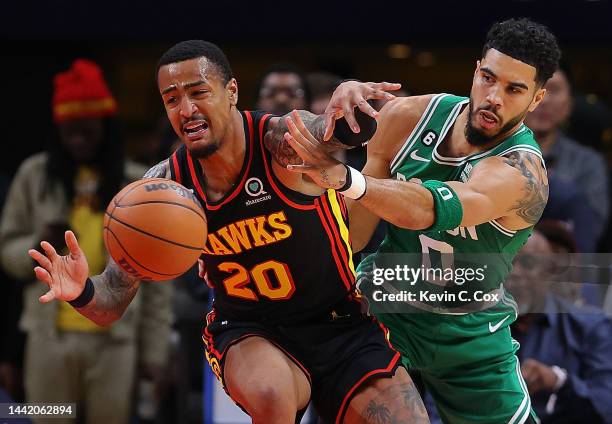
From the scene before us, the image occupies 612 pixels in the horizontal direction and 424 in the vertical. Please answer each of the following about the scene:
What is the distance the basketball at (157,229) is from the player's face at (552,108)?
2938 millimetres

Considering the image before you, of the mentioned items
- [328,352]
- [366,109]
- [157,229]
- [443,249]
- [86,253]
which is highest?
[366,109]

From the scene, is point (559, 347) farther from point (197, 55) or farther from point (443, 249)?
point (197, 55)

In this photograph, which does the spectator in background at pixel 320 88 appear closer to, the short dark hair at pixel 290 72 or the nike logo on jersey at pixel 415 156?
the short dark hair at pixel 290 72

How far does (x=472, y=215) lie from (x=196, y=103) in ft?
3.83

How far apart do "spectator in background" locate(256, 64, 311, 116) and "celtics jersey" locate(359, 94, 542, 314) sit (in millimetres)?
1699

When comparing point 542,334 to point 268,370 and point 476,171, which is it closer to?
point 476,171

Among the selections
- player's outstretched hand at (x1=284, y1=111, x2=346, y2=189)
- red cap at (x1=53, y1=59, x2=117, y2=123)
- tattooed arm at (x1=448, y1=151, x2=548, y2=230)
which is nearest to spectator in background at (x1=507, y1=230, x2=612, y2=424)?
tattooed arm at (x1=448, y1=151, x2=548, y2=230)

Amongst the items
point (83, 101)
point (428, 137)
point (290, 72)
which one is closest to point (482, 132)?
point (428, 137)

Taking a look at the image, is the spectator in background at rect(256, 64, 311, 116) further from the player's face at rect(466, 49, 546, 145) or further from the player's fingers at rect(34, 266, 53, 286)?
the player's fingers at rect(34, 266, 53, 286)

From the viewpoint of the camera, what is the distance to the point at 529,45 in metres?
4.77

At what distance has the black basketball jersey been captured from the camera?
4.70 meters

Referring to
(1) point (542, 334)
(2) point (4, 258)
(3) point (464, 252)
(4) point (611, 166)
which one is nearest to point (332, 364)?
(3) point (464, 252)

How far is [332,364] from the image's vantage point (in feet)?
15.7

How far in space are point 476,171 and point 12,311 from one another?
3966mm
